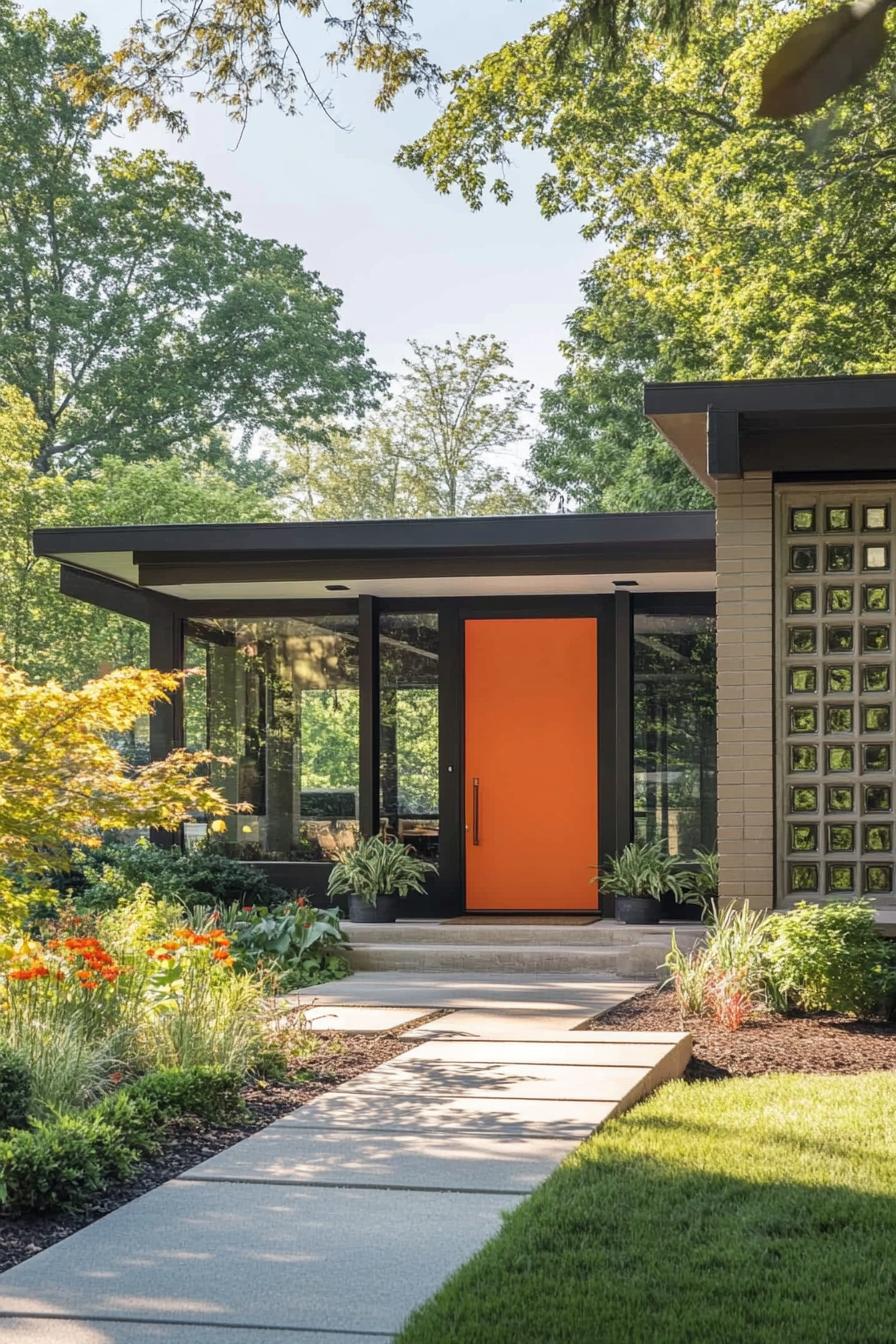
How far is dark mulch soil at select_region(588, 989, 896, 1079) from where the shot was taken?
6637mm

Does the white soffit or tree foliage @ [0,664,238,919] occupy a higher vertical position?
the white soffit

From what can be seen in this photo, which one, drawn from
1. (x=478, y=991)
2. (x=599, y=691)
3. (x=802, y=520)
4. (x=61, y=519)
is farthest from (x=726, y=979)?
(x=61, y=519)

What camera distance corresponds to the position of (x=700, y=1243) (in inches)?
157

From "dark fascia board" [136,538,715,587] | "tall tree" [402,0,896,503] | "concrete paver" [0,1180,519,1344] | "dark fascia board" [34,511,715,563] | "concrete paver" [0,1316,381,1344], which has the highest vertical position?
"tall tree" [402,0,896,503]

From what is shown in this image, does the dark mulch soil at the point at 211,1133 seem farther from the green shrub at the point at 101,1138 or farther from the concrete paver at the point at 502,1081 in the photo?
the concrete paver at the point at 502,1081

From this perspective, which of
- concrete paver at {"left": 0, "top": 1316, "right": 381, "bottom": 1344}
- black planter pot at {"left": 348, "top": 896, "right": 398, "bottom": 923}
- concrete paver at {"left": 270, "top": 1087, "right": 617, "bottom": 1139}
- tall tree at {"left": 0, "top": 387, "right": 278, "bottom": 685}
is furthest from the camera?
tall tree at {"left": 0, "top": 387, "right": 278, "bottom": 685}

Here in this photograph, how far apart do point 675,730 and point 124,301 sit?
79.2 ft

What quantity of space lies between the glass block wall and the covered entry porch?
322 centimetres

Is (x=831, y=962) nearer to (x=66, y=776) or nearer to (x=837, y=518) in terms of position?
(x=837, y=518)

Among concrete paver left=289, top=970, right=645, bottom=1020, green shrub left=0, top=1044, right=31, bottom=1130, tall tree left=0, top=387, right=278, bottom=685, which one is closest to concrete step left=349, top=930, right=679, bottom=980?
concrete paver left=289, top=970, right=645, bottom=1020

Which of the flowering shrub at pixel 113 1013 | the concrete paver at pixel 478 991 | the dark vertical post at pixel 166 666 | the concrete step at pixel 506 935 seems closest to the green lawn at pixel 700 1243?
the flowering shrub at pixel 113 1013

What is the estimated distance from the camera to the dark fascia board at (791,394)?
27.2 feet

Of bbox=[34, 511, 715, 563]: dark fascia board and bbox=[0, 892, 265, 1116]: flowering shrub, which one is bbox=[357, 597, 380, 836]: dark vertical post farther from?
bbox=[0, 892, 265, 1116]: flowering shrub

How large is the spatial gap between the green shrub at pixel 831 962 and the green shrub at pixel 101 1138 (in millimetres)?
3240
